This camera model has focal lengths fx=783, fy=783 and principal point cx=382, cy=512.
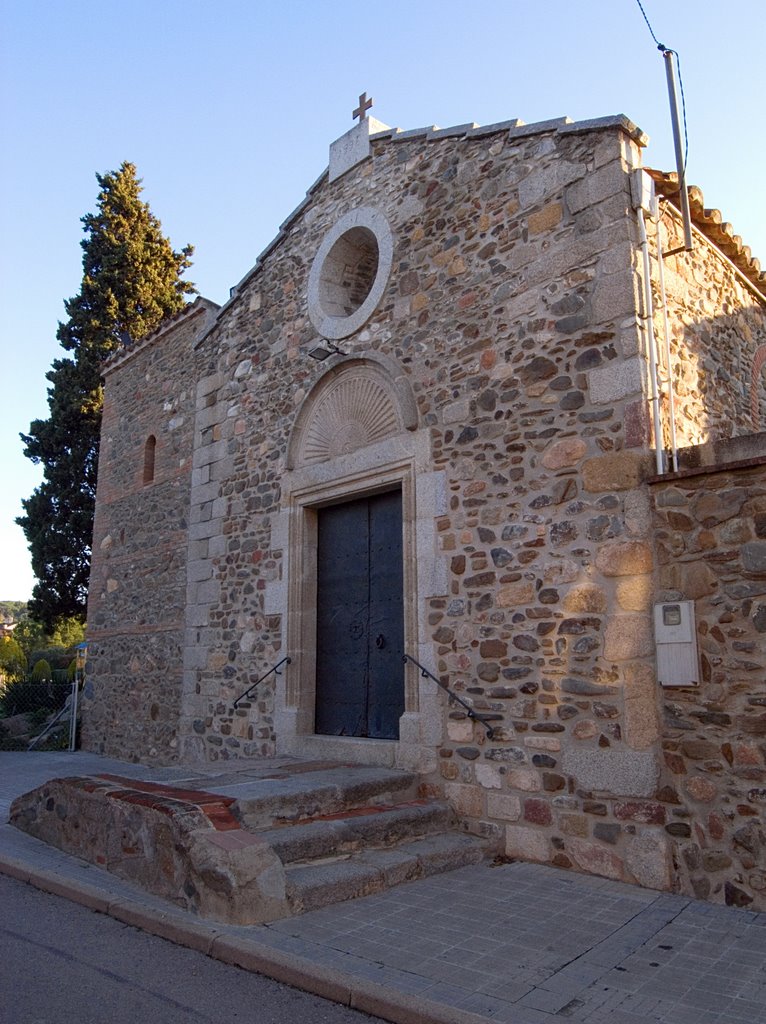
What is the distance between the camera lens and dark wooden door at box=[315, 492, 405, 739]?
22.4ft

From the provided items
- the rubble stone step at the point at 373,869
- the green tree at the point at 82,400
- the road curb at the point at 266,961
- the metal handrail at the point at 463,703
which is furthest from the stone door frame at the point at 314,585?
the green tree at the point at 82,400

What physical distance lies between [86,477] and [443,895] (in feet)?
47.5

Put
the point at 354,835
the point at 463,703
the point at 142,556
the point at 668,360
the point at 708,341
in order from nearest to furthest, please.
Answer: the point at 354,835
the point at 668,360
the point at 463,703
the point at 708,341
the point at 142,556

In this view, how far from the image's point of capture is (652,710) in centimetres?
485

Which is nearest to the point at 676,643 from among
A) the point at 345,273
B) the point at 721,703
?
the point at 721,703

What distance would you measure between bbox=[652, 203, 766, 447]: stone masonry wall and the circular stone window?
281 centimetres

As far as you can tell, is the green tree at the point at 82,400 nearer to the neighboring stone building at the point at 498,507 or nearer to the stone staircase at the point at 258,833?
the neighboring stone building at the point at 498,507

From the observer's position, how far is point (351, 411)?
7383 millimetres

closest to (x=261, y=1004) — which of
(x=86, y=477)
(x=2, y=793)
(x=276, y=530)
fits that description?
(x=276, y=530)

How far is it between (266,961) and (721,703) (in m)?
2.86

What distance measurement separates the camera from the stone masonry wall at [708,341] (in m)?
5.86

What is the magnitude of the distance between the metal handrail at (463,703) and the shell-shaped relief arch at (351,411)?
6.48ft

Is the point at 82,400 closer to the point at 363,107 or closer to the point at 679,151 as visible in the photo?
the point at 363,107

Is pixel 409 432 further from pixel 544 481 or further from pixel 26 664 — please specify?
pixel 26 664
